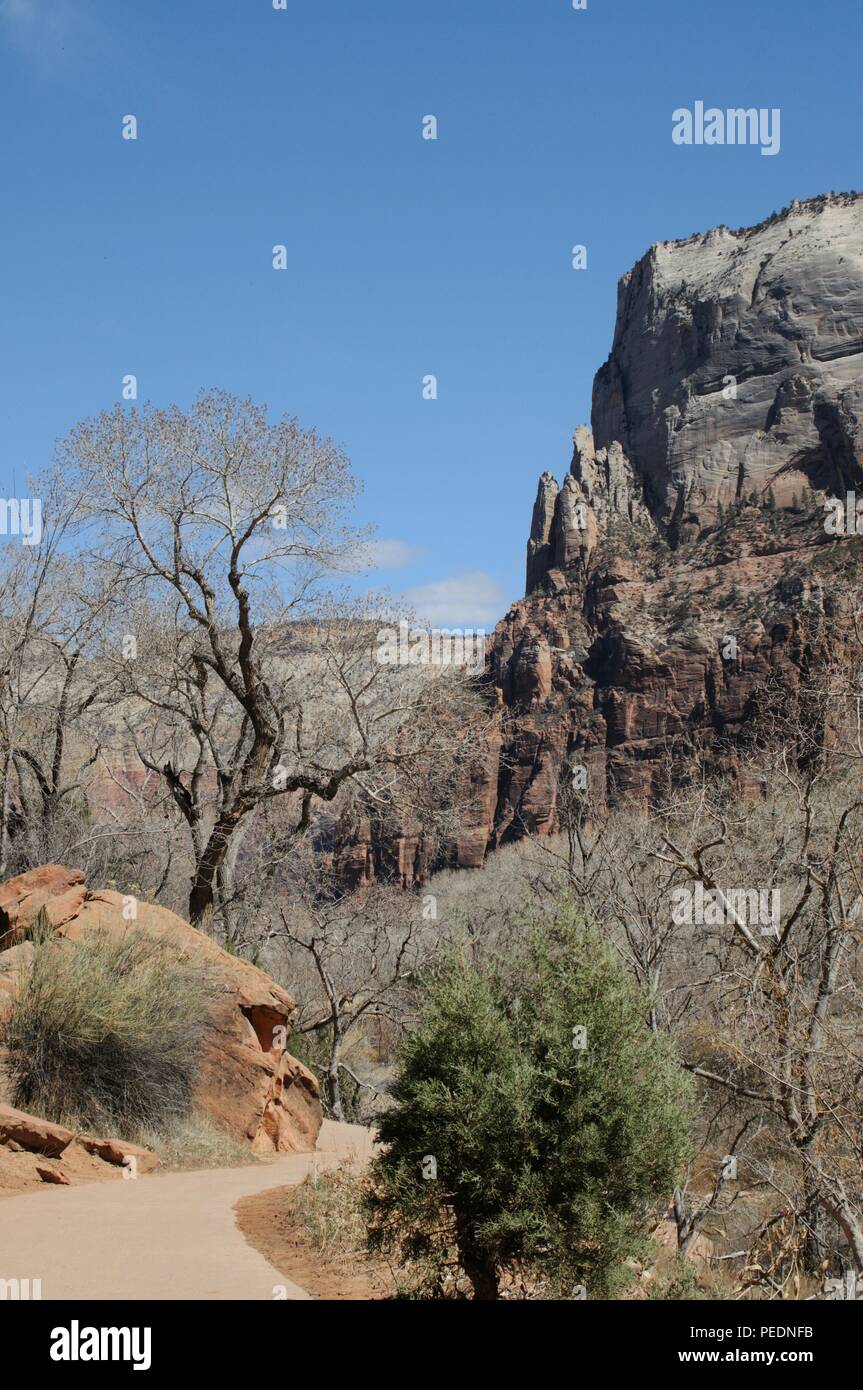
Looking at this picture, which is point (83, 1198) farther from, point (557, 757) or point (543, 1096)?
point (557, 757)

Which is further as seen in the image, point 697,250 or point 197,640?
point 697,250

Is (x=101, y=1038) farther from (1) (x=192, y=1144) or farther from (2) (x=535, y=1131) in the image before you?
(2) (x=535, y=1131)

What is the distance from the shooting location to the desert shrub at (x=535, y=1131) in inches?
246

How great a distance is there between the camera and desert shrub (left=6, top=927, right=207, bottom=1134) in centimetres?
1072

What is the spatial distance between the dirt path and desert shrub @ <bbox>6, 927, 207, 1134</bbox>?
1.06 meters

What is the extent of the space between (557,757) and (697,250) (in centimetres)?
6967

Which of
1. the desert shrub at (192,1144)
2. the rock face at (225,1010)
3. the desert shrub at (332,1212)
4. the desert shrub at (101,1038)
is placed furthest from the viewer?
the rock face at (225,1010)

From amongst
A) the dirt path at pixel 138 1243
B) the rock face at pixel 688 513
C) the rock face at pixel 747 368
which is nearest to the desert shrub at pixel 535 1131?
the dirt path at pixel 138 1243

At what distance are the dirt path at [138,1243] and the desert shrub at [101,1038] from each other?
1.06m

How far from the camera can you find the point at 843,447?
10069 cm

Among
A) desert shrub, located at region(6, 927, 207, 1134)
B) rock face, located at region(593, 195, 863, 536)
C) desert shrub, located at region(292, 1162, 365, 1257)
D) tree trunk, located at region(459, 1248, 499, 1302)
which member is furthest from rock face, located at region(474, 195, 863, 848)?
tree trunk, located at region(459, 1248, 499, 1302)

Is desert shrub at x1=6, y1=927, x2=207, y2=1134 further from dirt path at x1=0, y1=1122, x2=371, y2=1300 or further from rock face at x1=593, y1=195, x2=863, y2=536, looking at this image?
rock face at x1=593, y1=195, x2=863, y2=536

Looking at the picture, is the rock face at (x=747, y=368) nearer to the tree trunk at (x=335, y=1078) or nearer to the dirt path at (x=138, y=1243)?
the tree trunk at (x=335, y=1078)

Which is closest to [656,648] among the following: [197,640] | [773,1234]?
[197,640]
